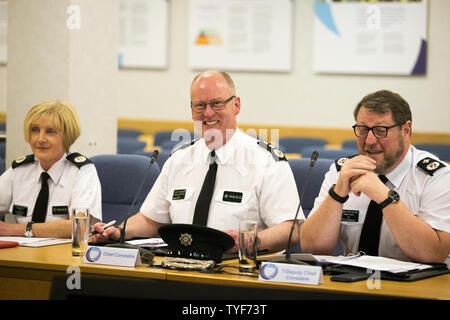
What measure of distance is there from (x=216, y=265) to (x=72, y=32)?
2680 mm

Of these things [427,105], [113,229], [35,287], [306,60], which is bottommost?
[35,287]

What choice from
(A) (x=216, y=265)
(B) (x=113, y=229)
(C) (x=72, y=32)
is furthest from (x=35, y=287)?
(C) (x=72, y=32)

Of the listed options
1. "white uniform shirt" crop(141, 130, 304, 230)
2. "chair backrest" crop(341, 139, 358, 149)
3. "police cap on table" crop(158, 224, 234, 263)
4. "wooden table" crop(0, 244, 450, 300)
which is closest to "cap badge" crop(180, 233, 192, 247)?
"police cap on table" crop(158, 224, 234, 263)

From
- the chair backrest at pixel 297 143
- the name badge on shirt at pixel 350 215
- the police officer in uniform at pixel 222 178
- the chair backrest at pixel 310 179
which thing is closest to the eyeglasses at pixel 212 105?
the police officer in uniform at pixel 222 178

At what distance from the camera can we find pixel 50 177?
3406 millimetres

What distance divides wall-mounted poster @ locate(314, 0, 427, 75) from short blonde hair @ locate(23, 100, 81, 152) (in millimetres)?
4687

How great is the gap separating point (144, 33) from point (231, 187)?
18.0 ft

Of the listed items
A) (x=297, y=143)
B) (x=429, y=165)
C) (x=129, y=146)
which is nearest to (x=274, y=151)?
(x=429, y=165)

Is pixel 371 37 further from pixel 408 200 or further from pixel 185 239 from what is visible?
pixel 185 239

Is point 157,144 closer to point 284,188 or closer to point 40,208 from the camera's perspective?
point 40,208

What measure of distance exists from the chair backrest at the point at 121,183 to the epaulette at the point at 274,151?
79 centimetres

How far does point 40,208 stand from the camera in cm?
336

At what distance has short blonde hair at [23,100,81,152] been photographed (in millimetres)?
3424

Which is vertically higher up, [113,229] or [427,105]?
[427,105]
